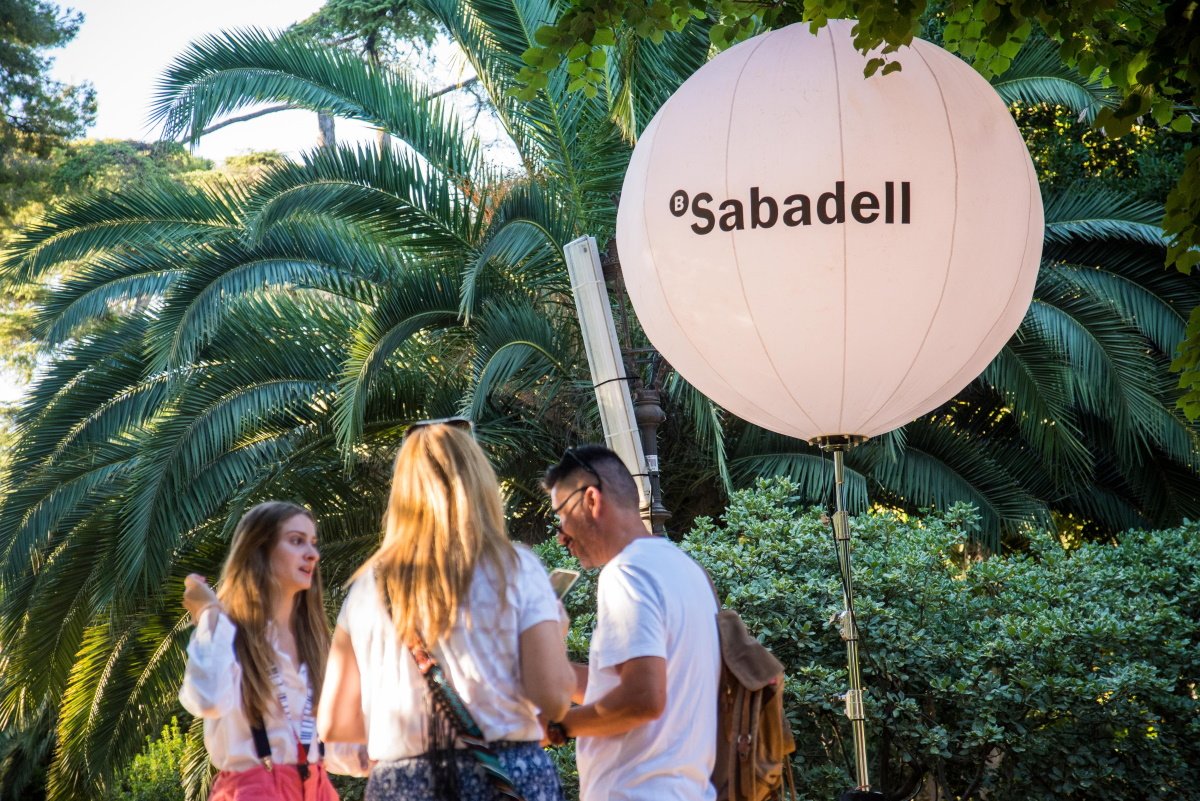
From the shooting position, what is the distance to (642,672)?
290 centimetres

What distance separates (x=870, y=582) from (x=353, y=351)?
3645 millimetres

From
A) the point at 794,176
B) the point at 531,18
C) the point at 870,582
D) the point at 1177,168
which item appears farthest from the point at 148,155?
the point at 794,176

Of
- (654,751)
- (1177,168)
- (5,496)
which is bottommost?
(654,751)

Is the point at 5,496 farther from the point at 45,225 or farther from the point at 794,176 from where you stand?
the point at 794,176

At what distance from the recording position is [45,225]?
10.1 meters

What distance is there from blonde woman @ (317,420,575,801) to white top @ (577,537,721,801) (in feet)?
1.14

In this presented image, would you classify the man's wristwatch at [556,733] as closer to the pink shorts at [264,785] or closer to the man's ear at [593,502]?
the man's ear at [593,502]

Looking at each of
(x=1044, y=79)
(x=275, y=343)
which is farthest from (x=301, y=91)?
(x=1044, y=79)

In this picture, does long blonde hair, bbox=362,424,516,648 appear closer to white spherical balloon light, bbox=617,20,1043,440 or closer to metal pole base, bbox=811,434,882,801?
white spherical balloon light, bbox=617,20,1043,440

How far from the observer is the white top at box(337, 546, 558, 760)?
8.25 feet

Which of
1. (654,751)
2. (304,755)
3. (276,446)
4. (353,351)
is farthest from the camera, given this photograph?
(276,446)

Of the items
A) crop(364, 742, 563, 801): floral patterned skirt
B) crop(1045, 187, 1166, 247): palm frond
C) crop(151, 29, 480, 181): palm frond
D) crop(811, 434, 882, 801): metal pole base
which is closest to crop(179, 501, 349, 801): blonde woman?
crop(364, 742, 563, 801): floral patterned skirt

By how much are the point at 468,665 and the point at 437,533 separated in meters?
0.26

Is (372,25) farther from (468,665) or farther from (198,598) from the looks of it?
(468,665)
